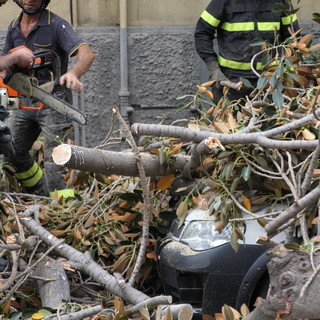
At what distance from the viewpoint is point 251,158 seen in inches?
194

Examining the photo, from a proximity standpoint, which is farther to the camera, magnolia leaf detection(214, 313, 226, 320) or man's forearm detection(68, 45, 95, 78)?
man's forearm detection(68, 45, 95, 78)

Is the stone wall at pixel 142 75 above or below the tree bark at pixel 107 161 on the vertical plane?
below

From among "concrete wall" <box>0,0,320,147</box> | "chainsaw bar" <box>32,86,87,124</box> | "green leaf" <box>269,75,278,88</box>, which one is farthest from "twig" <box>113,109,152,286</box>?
"concrete wall" <box>0,0,320,147</box>

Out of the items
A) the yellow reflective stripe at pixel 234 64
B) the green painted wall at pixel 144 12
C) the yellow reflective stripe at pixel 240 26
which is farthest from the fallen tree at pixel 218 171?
the green painted wall at pixel 144 12

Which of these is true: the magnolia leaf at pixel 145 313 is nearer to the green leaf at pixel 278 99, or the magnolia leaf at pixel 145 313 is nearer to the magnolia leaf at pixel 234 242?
the magnolia leaf at pixel 234 242

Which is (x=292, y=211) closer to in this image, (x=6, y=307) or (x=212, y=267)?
(x=212, y=267)

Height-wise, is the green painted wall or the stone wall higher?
the green painted wall

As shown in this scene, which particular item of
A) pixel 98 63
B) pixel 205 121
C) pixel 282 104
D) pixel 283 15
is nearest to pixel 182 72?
pixel 98 63

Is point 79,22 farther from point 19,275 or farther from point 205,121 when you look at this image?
point 19,275

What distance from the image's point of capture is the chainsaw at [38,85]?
6.45 m

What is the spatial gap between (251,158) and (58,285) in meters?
1.19

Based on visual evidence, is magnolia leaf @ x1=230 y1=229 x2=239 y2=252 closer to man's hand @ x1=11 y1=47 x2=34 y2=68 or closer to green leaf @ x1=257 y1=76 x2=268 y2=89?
green leaf @ x1=257 y1=76 x2=268 y2=89

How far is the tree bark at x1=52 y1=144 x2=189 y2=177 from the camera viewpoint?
4727mm

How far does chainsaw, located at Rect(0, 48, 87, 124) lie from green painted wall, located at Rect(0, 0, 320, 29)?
8.37 feet
